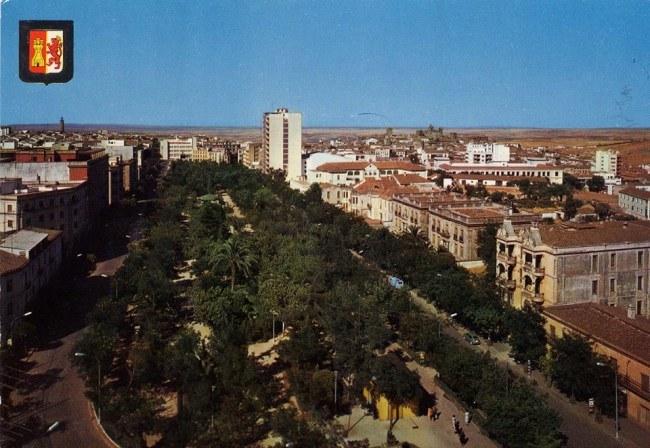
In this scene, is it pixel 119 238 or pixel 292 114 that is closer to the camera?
pixel 119 238

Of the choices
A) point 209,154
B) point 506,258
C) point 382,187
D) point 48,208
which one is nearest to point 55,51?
point 506,258

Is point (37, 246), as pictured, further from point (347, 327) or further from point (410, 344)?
point (410, 344)

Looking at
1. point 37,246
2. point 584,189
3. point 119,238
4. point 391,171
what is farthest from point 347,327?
point 584,189

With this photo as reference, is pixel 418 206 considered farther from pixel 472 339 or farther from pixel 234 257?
pixel 472 339

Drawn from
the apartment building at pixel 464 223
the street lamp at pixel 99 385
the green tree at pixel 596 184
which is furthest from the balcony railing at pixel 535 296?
the green tree at pixel 596 184

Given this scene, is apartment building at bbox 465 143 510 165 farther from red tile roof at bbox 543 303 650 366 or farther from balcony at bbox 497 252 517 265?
A: red tile roof at bbox 543 303 650 366

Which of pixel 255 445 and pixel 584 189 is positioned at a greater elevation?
pixel 584 189
